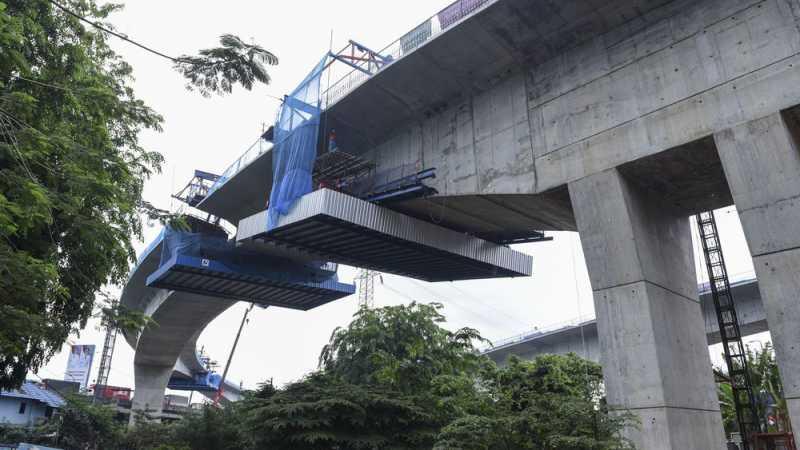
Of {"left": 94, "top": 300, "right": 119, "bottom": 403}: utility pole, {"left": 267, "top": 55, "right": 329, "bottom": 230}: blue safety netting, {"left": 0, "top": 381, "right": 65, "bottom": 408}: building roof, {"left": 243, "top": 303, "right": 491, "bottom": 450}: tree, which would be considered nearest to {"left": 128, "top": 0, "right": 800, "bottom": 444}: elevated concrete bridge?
{"left": 267, "top": 55, "right": 329, "bottom": 230}: blue safety netting

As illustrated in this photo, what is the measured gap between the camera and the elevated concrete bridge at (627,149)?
1199cm

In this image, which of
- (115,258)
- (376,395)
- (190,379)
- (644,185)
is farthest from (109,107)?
(190,379)

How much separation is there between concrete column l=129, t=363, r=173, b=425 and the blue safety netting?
1612 inches

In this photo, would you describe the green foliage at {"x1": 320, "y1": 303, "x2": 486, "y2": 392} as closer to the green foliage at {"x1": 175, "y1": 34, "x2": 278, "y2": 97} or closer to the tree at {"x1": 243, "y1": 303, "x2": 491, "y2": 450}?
the tree at {"x1": 243, "y1": 303, "x2": 491, "y2": 450}

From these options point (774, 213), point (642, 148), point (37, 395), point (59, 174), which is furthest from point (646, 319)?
point (37, 395)

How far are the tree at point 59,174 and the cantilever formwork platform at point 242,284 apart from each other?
702 inches

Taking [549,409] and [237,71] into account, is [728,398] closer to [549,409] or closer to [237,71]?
[549,409]

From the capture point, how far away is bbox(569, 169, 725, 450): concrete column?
12.4m

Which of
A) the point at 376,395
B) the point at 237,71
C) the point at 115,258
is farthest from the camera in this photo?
the point at 376,395

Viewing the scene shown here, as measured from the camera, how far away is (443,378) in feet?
55.3

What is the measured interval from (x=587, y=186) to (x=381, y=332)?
8.85m

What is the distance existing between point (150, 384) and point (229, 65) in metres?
53.4

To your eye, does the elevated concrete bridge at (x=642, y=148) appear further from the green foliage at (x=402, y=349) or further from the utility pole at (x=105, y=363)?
the utility pole at (x=105, y=363)

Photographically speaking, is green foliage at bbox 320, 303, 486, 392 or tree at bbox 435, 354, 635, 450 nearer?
tree at bbox 435, 354, 635, 450
